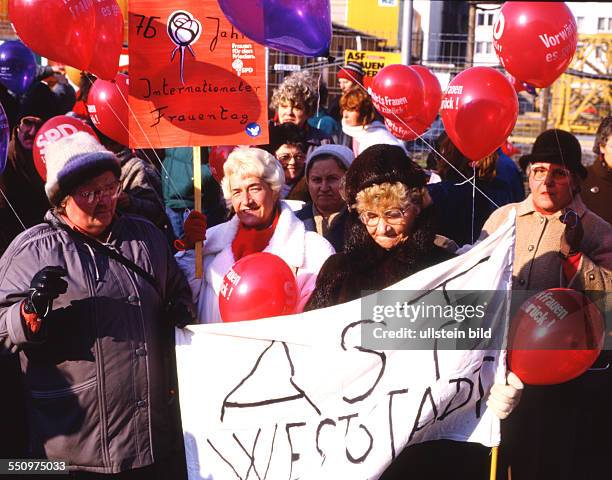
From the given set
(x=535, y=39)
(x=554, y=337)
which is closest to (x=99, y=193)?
(x=554, y=337)

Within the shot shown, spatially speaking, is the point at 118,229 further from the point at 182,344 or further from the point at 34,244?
the point at 182,344

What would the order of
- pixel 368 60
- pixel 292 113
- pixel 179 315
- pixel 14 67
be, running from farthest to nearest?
1. pixel 368 60
2. pixel 14 67
3. pixel 292 113
4. pixel 179 315

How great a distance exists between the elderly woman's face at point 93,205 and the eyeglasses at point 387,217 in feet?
3.34

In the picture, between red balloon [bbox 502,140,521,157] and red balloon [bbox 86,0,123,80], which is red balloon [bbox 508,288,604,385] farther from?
red balloon [bbox 502,140,521,157]

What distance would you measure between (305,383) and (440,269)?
68 centimetres

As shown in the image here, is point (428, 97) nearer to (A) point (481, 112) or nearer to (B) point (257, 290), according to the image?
(A) point (481, 112)

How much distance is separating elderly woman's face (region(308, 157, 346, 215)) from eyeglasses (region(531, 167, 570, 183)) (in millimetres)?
1149

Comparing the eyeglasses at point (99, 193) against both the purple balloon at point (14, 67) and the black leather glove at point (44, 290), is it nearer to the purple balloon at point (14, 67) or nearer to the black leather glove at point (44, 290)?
the black leather glove at point (44, 290)

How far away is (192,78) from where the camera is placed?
3.49 meters

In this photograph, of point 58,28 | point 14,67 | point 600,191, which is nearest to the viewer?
point 58,28

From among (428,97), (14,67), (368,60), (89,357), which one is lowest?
(89,357)

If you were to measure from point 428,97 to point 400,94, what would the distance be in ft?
0.98

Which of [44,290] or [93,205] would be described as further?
[93,205]

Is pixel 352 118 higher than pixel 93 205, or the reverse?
pixel 352 118
